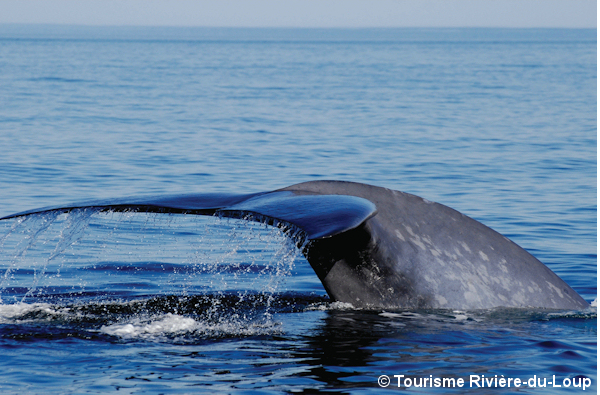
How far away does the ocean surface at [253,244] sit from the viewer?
5078 millimetres

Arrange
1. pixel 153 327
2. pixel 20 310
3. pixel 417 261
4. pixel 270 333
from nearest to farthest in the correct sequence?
pixel 417 261, pixel 270 333, pixel 153 327, pixel 20 310

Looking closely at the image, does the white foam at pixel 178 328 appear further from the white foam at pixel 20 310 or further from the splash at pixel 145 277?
the white foam at pixel 20 310

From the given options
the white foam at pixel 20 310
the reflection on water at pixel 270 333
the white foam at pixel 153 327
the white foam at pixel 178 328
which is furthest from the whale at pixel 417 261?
the white foam at pixel 20 310

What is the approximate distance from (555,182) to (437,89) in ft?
87.1

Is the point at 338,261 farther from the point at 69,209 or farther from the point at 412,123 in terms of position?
the point at 412,123

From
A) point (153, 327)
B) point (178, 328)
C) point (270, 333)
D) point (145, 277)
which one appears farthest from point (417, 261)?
point (145, 277)

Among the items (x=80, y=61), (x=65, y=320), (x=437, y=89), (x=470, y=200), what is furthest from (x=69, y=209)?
(x=80, y=61)

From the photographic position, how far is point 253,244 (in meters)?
10.5

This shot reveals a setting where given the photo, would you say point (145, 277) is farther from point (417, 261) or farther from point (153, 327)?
point (417, 261)

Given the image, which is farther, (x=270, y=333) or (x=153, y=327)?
(x=153, y=327)

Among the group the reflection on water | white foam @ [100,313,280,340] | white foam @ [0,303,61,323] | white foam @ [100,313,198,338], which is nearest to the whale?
the reflection on water

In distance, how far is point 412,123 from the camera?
86.7ft

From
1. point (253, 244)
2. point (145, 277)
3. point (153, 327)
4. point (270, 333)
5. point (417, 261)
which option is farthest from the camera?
point (253, 244)

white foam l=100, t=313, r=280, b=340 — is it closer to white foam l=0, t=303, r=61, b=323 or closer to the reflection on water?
the reflection on water
